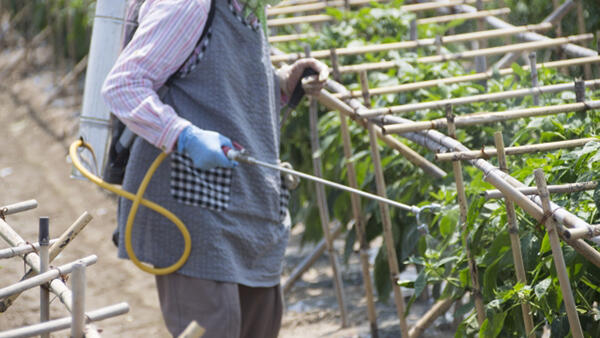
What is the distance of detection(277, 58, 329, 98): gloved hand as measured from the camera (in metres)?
2.64

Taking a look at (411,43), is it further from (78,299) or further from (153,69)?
(78,299)

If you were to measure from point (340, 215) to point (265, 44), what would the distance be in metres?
1.59

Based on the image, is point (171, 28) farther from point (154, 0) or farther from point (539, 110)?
point (539, 110)

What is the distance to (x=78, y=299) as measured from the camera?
139cm

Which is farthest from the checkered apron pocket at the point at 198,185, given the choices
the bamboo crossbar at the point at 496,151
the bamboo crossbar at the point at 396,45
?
the bamboo crossbar at the point at 396,45

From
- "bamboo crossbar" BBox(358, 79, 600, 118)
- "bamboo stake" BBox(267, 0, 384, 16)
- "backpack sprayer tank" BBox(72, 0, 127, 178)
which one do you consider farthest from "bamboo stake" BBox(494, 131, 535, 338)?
"bamboo stake" BBox(267, 0, 384, 16)

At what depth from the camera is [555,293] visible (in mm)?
2082

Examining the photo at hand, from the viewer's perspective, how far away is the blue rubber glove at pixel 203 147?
84.6 inches

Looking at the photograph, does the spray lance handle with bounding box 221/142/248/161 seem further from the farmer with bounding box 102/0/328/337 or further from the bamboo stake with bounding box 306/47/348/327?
the bamboo stake with bounding box 306/47/348/327

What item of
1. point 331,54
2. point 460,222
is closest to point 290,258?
point 331,54

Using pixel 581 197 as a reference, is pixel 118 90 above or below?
above

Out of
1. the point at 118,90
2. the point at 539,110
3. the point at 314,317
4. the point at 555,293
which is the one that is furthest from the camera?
the point at 314,317

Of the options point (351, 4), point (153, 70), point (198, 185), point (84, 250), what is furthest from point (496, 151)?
point (84, 250)

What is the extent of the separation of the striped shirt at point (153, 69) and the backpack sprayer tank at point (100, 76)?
20.6 inches
